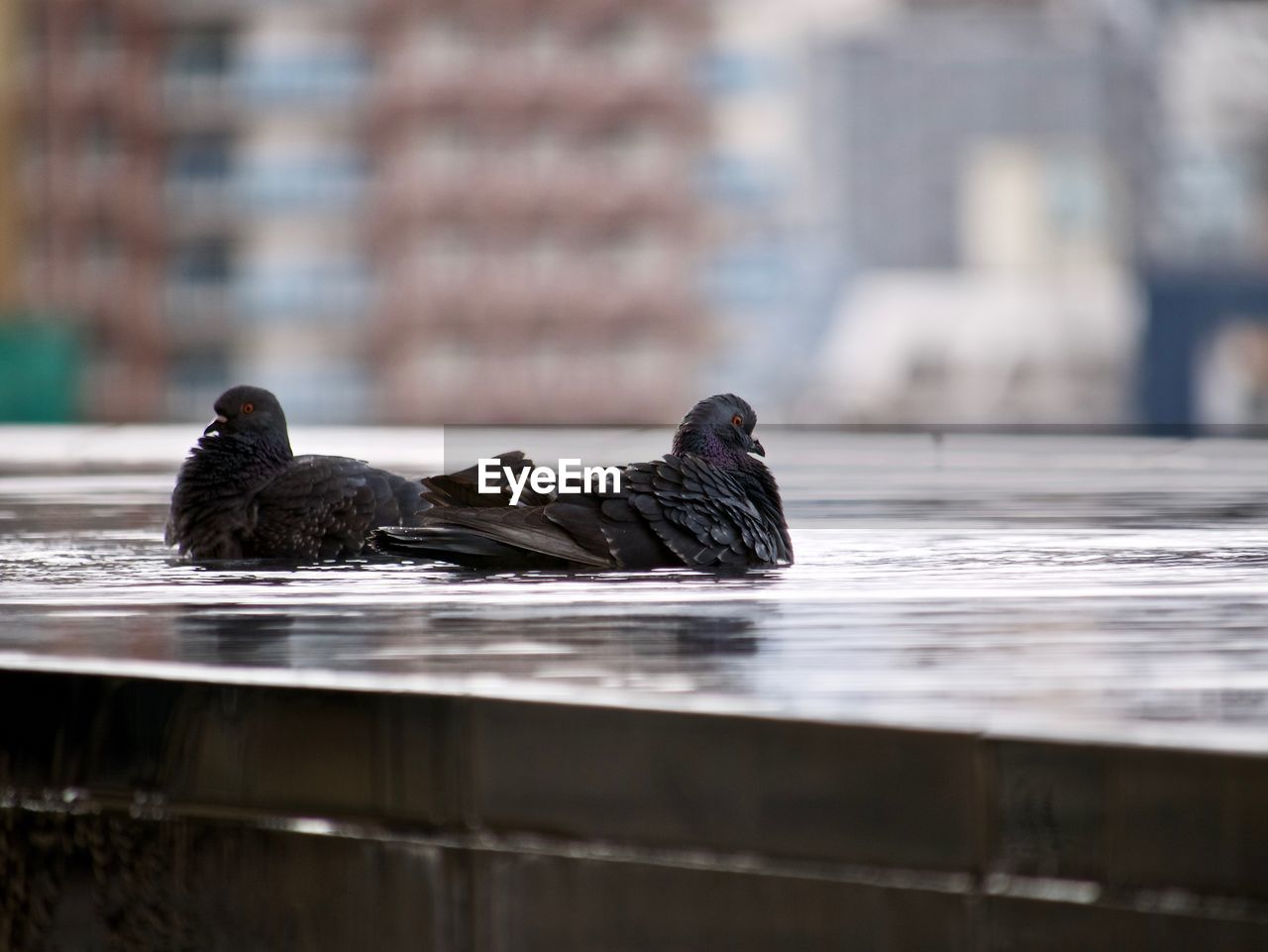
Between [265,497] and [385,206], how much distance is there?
59100 millimetres

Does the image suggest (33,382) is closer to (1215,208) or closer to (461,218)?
(1215,208)

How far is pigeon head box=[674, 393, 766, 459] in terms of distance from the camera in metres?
4.75

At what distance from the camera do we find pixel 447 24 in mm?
63250

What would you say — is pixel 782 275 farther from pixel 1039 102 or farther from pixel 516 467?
pixel 516 467

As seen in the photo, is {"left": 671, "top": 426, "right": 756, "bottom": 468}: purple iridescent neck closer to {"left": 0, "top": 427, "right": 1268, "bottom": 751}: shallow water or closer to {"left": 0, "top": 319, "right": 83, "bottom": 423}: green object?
{"left": 0, "top": 427, "right": 1268, "bottom": 751}: shallow water

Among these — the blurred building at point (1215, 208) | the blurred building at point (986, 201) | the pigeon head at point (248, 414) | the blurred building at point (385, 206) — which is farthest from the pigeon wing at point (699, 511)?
the blurred building at point (986, 201)

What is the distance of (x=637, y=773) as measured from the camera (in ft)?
8.94

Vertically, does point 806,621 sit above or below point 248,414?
below

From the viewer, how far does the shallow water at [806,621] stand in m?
2.84

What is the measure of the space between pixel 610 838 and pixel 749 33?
6546 cm

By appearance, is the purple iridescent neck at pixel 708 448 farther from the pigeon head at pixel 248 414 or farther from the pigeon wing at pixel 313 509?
the pigeon head at pixel 248 414

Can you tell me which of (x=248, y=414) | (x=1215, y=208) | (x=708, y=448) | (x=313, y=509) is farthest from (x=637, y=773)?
(x=1215, y=208)

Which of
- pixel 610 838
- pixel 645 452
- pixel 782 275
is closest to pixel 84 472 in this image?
pixel 645 452

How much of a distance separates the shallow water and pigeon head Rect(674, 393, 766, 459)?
292 millimetres
